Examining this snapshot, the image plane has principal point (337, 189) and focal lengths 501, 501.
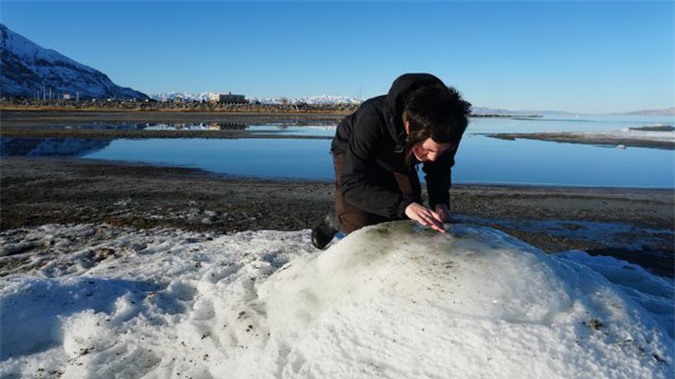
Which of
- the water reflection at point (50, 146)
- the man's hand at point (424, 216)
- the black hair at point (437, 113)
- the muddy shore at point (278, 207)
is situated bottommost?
the water reflection at point (50, 146)

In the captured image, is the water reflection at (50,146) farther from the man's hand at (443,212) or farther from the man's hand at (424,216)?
the man's hand at (424,216)

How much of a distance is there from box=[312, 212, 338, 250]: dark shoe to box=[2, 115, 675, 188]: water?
8.99m

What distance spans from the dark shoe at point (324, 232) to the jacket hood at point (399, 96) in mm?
1549

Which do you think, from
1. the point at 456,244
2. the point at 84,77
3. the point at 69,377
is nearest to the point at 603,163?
the point at 456,244

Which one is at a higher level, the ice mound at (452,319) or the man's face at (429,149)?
the man's face at (429,149)

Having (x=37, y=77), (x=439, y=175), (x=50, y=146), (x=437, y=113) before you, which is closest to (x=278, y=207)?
(x=439, y=175)

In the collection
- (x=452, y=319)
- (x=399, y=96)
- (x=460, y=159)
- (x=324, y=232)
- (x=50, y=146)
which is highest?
(x=399, y=96)

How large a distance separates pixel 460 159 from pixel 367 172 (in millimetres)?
17478

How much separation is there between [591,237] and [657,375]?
236 inches

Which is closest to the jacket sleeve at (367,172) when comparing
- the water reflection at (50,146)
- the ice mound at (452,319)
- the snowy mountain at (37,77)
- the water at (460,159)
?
the ice mound at (452,319)

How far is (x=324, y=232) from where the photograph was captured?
518 centimetres

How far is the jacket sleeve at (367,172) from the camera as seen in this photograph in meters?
3.66

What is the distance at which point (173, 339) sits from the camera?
335 centimetres

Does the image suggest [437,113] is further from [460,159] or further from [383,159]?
[460,159]
